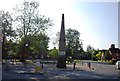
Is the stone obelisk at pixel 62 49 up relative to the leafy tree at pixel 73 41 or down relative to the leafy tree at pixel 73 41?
down

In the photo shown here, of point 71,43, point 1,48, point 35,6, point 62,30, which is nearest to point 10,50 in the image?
point 1,48

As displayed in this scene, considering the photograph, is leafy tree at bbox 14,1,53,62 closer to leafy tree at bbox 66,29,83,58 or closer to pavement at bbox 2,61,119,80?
pavement at bbox 2,61,119,80

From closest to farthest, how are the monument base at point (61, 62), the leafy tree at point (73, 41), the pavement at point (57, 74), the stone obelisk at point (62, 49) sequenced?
1. the pavement at point (57, 74)
2. the stone obelisk at point (62, 49)
3. the monument base at point (61, 62)
4. the leafy tree at point (73, 41)

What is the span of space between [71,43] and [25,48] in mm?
62413

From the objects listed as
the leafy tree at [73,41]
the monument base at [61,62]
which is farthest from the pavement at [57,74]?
the leafy tree at [73,41]

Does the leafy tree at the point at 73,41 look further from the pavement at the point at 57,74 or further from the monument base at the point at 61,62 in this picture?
the pavement at the point at 57,74

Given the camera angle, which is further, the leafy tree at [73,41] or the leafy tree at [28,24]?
the leafy tree at [73,41]

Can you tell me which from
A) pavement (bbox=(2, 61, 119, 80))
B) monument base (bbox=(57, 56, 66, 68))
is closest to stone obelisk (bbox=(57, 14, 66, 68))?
monument base (bbox=(57, 56, 66, 68))

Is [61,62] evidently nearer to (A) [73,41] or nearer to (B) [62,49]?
(B) [62,49]

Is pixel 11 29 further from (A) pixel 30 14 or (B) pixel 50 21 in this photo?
(B) pixel 50 21

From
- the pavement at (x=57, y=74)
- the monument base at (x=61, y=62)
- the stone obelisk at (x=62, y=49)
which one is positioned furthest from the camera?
the monument base at (x=61, y=62)

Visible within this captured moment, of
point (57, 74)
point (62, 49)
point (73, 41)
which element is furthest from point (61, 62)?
point (73, 41)

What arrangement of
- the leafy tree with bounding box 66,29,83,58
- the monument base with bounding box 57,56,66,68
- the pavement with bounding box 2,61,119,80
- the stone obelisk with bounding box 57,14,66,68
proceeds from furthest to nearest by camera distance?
the leafy tree with bounding box 66,29,83,58 → the monument base with bounding box 57,56,66,68 → the stone obelisk with bounding box 57,14,66,68 → the pavement with bounding box 2,61,119,80

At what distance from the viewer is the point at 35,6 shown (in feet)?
214
